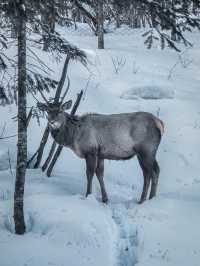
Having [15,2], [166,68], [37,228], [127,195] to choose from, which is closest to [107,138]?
[127,195]

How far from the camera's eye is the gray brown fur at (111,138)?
9219mm

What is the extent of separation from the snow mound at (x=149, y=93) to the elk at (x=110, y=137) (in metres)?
7.57

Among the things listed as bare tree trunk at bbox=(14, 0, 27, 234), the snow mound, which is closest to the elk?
bare tree trunk at bbox=(14, 0, 27, 234)

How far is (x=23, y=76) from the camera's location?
257 inches

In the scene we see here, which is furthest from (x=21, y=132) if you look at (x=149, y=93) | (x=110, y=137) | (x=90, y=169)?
(x=149, y=93)

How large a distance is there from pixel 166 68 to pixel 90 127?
12.1 m

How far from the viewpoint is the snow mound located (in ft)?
55.9

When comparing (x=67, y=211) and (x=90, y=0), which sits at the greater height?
(x=90, y=0)

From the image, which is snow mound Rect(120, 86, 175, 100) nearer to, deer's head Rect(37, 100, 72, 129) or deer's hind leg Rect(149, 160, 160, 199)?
deer's hind leg Rect(149, 160, 160, 199)

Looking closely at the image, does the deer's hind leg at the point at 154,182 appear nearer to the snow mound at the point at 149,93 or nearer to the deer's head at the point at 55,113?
the deer's head at the point at 55,113

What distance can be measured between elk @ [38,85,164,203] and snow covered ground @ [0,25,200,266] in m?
0.57

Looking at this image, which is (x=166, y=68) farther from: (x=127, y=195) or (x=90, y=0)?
(x=90, y=0)

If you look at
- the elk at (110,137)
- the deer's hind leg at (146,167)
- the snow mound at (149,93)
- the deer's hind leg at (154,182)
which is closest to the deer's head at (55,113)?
the elk at (110,137)

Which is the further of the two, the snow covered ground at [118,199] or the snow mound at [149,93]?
the snow mound at [149,93]
